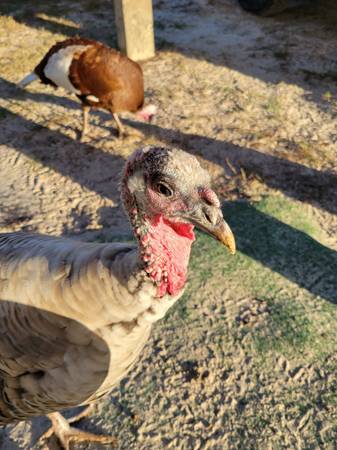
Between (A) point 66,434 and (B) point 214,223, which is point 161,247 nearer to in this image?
(B) point 214,223

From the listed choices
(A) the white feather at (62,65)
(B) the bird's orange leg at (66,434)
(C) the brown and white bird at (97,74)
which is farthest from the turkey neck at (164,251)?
(A) the white feather at (62,65)

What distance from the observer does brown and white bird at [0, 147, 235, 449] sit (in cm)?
205

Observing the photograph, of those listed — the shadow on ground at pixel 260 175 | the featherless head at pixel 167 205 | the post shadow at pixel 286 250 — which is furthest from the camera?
the shadow on ground at pixel 260 175

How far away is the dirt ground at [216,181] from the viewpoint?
368 centimetres

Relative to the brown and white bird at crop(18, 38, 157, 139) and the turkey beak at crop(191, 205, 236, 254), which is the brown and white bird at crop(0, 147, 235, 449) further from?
the brown and white bird at crop(18, 38, 157, 139)

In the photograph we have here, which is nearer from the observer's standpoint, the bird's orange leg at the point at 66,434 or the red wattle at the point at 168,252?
the red wattle at the point at 168,252

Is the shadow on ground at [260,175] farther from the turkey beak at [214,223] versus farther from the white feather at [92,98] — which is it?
the turkey beak at [214,223]

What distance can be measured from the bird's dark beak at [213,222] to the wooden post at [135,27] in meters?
7.64

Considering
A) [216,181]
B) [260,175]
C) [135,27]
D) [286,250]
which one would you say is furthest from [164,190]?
[135,27]

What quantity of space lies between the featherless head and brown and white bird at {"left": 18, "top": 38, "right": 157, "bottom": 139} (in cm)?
423

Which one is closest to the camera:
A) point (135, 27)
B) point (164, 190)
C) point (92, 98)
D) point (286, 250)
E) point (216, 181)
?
point (164, 190)

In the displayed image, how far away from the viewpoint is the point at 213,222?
2.07m

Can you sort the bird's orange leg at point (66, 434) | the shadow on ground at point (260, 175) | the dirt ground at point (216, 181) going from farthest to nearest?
the shadow on ground at point (260, 175) < the dirt ground at point (216, 181) < the bird's orange leg at point (66, 434)

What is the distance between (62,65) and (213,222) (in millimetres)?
4887
